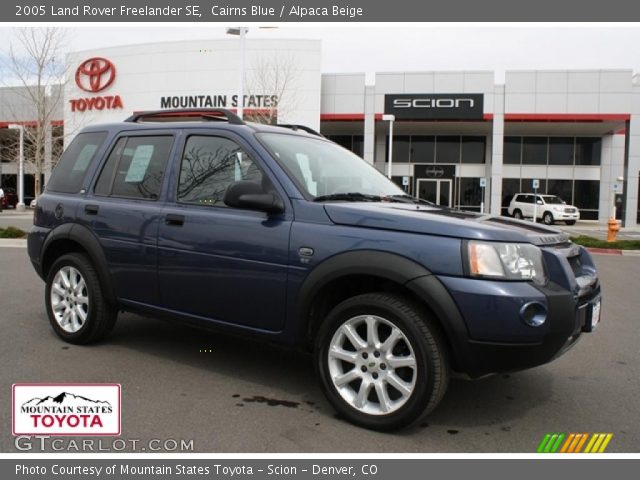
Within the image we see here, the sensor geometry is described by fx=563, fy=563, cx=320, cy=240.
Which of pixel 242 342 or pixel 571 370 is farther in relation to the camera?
pixel 242 342

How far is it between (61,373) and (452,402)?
2.86 m

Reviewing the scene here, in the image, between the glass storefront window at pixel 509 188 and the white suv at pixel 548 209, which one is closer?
the white suv at pixel 548 209

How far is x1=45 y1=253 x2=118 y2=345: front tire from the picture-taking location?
4719 millimetres

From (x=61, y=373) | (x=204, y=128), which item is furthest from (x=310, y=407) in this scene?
(x=204, y=128)

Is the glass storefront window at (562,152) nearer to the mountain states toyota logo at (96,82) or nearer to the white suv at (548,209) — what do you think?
the white suv at (548,209)

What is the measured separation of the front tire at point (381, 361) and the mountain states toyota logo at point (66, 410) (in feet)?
4.23

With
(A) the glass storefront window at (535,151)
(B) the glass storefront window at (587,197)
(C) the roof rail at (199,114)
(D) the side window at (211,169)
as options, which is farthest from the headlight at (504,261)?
(B) the glass storefront window at (587,197)

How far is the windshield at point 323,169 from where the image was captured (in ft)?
12.9

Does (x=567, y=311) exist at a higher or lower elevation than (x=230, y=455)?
higher

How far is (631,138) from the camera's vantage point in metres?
30.4
